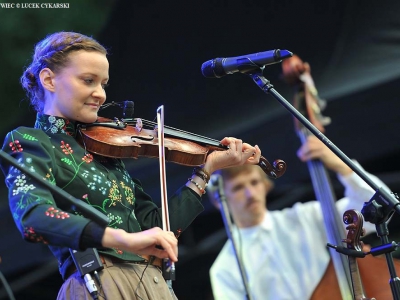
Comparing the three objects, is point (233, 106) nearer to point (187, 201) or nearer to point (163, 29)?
point (163, 29)

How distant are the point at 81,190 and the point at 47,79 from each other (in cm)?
36

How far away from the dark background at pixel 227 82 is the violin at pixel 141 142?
1430mm

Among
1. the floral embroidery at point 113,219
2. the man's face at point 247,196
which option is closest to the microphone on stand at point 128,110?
the floral embroidery at point 113,219

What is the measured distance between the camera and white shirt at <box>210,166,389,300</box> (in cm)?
317

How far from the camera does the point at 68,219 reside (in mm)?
1292

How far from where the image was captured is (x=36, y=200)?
1.33 metres

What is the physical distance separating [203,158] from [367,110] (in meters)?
1.84

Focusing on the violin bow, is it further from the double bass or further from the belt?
the double bass

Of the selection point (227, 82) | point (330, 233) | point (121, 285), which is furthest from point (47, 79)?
point (227, 82)

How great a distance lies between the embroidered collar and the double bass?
1458mm

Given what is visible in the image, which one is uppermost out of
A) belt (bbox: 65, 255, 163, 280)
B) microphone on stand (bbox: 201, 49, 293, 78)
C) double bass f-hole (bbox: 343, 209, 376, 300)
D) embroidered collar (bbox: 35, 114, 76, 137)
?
microphone on stand (bbox: 201, 49, 293, 78)

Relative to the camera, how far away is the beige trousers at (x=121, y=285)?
1.44 m

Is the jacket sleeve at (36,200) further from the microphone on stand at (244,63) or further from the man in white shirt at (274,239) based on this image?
the man in white shirt at (274,239)

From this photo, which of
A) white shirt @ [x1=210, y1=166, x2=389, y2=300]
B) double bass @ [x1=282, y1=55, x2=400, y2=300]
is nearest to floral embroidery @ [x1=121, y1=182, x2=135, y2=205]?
double bass @ [x1=282, y1=55, x2=400, y2=300]
